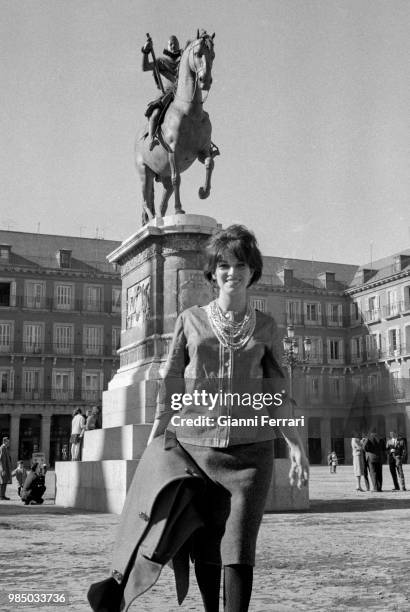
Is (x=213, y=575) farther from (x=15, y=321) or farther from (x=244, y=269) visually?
(x=15, y=321)

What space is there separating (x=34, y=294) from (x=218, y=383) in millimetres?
55561

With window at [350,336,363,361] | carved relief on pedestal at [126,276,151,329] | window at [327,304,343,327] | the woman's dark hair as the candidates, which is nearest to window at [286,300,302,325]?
window at [327,304,343,327]

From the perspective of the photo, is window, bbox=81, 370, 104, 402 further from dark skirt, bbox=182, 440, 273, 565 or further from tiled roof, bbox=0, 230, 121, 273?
Answer: dark skirt, bbox=182, 440, 273, 565

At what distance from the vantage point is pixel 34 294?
57656 mm

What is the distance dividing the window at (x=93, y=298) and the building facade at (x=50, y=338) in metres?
0.07

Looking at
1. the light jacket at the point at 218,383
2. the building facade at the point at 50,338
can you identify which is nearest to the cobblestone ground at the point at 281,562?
the light jacket at the point at 218,383

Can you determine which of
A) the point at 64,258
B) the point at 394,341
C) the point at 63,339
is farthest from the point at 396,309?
the point at 64,258

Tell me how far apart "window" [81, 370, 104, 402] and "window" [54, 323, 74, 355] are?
7.18ft

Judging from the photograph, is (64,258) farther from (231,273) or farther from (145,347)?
(231,273)

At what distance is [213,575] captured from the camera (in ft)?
11.0

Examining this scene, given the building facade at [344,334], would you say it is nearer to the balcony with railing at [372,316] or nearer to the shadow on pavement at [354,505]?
the balcony with railing at [372,316]

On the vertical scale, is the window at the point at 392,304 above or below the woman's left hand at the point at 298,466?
above

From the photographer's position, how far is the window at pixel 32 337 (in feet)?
188

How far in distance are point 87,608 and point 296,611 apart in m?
→ 1.11
